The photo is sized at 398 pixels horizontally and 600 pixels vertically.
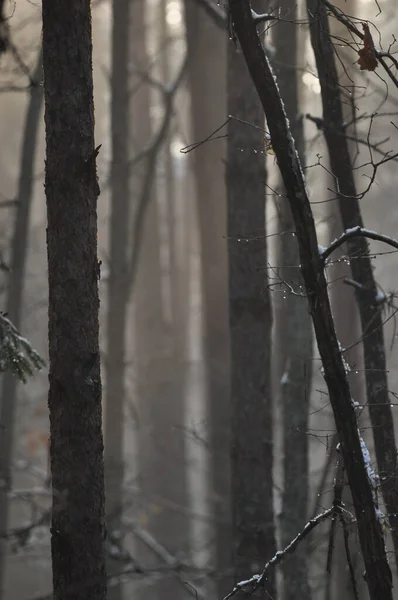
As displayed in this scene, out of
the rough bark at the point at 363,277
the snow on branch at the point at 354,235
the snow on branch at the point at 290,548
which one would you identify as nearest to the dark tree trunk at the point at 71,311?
the snow on branch at the point at 290,548

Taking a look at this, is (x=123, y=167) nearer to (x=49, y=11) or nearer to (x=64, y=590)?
(x=49, y=11)

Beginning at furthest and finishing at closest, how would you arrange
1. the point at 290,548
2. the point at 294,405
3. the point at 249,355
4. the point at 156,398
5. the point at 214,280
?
the point at 156,398
the point at 214,280
the point at 294,405
the point at 249,355
the point at 290,548

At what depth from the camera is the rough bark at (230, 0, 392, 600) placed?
3992 mm

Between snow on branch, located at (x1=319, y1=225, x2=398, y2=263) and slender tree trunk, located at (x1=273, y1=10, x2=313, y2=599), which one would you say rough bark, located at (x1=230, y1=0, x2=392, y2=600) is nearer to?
snow on branch, located at (x1=319, y1=225, x2=398, y2=263)

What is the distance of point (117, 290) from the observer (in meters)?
11.4

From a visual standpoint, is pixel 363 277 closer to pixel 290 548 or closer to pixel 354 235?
pixel 354 235

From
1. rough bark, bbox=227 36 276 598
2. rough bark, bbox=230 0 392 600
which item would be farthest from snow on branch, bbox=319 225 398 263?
rough bark, bbox=227 36 276 598

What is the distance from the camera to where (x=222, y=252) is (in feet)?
43.6

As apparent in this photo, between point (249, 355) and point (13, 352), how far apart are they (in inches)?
101

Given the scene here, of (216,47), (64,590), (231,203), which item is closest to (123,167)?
(216,47)

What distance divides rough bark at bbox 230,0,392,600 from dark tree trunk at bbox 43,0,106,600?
0.97 m

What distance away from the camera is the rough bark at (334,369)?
3992 millimetres

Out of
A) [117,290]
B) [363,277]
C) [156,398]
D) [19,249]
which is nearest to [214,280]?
[117,290]

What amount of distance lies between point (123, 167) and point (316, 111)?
8.44 metres
